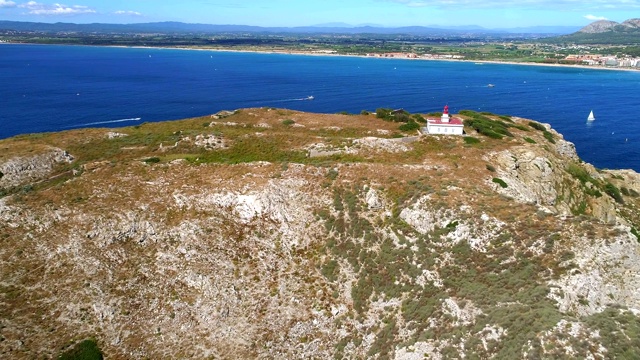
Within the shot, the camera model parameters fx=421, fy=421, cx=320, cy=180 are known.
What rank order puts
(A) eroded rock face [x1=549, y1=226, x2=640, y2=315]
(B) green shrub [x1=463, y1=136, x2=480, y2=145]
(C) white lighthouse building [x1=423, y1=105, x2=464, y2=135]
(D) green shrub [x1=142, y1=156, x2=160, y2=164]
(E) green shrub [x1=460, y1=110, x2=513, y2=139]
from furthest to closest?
(E) green shrub [x1=460, y1=110, x2=513, y2=139], (C) white lighthouse building [x1=423, y1=105, x2=464, y2=135], (B) green shrub [x1=463, y1=136, x2=480, y2=145], (D) green shrub [x1=142, y1=156, x2=160, y2=164], (A) eroded rock face [x1=549, y1=226, x2=640, y2=315]

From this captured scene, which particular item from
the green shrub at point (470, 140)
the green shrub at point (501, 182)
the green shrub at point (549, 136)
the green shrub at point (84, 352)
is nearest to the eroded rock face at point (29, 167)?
the green shrub at point (84, 352)

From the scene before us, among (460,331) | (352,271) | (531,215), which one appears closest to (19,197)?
(352,271)

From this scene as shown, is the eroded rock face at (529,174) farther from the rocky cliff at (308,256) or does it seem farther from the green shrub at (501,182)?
the green shrub at (501,182)

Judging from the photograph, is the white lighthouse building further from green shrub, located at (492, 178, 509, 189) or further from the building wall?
green shrub, located at (492, 178, 509, 189)

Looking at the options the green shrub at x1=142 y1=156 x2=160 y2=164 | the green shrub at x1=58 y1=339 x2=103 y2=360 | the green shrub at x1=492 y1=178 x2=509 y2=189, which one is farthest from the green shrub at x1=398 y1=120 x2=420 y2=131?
the green shrub at x1=58 y1=339 x2=103 y2=360

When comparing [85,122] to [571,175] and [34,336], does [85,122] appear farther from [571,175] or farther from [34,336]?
[571,175]

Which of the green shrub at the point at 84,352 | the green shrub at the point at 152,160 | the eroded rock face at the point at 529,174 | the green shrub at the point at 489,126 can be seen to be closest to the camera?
the green shrub at the point at 84,352
